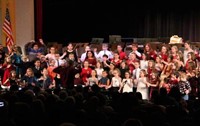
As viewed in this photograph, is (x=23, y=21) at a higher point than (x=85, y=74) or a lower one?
higher

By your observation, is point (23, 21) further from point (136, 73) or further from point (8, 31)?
point (136, 73)

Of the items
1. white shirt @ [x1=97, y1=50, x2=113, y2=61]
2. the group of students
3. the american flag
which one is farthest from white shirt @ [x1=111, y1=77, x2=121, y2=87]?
the american flag

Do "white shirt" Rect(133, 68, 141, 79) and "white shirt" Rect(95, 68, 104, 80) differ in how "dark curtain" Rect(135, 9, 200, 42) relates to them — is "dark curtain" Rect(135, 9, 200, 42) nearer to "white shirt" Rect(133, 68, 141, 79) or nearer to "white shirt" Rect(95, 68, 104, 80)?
"white shirt" Rect(133, 68, 141, 79)

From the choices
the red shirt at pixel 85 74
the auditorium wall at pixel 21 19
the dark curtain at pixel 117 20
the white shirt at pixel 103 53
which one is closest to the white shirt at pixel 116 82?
the red shirt at pixel 85 74

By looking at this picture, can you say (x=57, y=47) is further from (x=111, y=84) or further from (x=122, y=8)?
(x=122, y=8)

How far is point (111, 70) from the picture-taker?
13242mm

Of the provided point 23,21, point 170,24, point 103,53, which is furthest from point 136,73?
point 170,24

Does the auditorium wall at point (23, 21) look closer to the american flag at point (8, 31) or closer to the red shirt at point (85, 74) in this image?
the american flag at point (8, 31)

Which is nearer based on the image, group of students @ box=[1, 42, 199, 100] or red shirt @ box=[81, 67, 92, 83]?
group of students @ box=[1, 42, 199, 100]

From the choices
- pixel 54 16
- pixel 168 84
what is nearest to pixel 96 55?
pixel 168 84

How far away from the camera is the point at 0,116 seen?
6.86 meters

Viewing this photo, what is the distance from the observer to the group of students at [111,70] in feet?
40.7

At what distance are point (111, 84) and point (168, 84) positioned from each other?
177cm

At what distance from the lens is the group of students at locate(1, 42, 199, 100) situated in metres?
12.4
